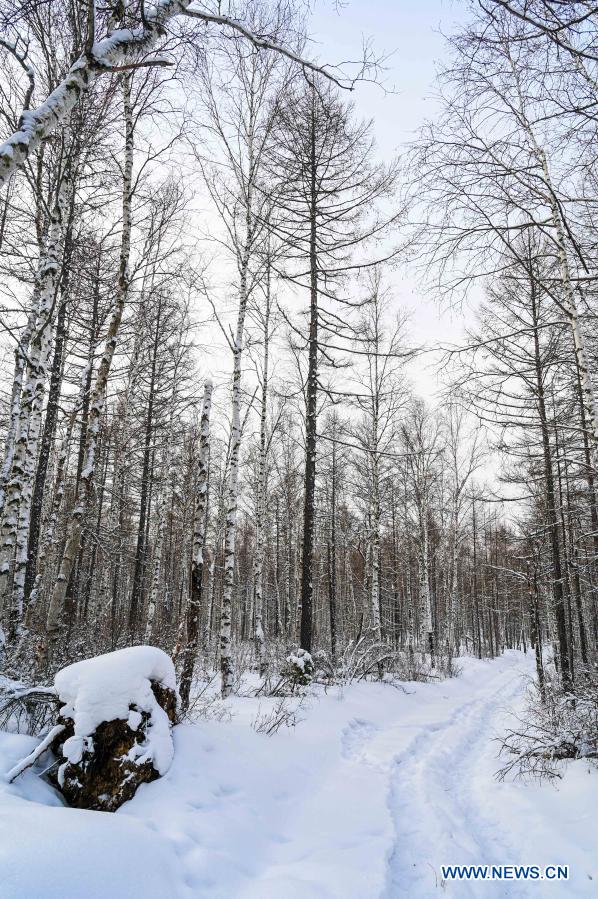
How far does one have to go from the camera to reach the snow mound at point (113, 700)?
11.0 feet

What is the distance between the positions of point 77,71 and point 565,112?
505 centimetres

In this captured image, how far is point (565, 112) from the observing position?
16.2 feet

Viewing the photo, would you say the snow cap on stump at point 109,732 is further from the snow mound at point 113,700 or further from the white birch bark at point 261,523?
the white birch bark at point 261,523

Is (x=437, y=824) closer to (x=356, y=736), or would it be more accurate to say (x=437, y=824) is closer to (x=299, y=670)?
(x=356, y=736)

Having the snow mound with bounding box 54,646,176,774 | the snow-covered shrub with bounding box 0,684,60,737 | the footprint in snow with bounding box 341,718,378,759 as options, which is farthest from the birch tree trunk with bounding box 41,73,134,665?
the footprint in snow with bounding box 341,718,378,759

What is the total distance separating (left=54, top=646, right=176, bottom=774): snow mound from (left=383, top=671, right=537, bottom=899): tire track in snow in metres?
1.98

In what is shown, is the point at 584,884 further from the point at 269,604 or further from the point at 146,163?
the point at 269,604

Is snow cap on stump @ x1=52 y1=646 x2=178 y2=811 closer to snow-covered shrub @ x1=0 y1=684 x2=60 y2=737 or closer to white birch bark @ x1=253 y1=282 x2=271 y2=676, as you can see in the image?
snow-covered shrub @ x1=0 y1=684 x2=60 y2=737

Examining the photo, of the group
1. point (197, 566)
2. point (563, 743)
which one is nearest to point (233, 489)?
point (197, 566)

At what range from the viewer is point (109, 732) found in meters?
3.36

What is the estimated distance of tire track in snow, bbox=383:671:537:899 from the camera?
3244 mm

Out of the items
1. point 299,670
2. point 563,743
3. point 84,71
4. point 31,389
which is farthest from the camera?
point 299,670

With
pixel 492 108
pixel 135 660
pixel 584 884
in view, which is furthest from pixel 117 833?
pixel 492 108

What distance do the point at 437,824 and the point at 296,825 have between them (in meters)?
1.36
